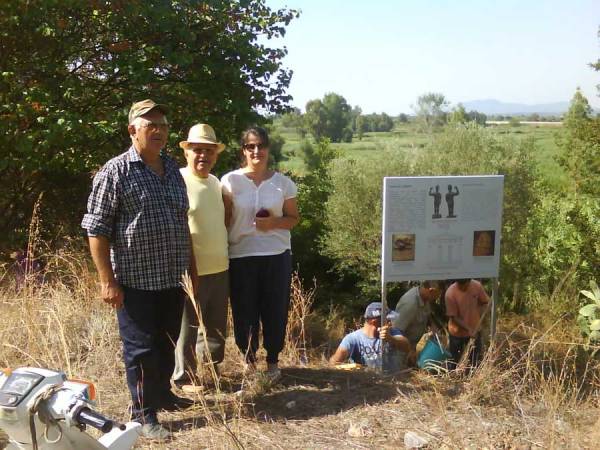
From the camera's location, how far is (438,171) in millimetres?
10852

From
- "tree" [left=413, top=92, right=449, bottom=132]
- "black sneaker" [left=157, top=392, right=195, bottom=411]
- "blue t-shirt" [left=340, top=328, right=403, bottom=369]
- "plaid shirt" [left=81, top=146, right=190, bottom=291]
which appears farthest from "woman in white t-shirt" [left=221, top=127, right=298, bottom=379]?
"tree" [left=413, top=92, right=449, bottom=132]

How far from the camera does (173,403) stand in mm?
3820

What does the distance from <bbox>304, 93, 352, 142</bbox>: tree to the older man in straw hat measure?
45.5m

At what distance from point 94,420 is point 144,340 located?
1564mm

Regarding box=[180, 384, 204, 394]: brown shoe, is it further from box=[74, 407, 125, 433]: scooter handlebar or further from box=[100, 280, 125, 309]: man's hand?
box=[74, 407, 125, 433]: scooter handlebar

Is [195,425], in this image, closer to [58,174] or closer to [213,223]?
[213,223]

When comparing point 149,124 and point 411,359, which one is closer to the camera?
point 149,124

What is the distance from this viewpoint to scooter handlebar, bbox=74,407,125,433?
1886mm

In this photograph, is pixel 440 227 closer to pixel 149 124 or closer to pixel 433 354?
pixel 433 354

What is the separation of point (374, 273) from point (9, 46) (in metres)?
6.83

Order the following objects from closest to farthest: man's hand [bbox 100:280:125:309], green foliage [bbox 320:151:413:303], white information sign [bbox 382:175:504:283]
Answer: man's hand [bbox 100:280:125:309] < white information sign [bbox 382:175:504:283] < green foliage [bbox 320:151:413:303]

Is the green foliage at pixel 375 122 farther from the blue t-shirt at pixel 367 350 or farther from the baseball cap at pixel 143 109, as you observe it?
the baseball cap at pixel 143 109

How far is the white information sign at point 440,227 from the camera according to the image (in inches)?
187

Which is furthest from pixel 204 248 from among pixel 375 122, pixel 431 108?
pixel 375 122
